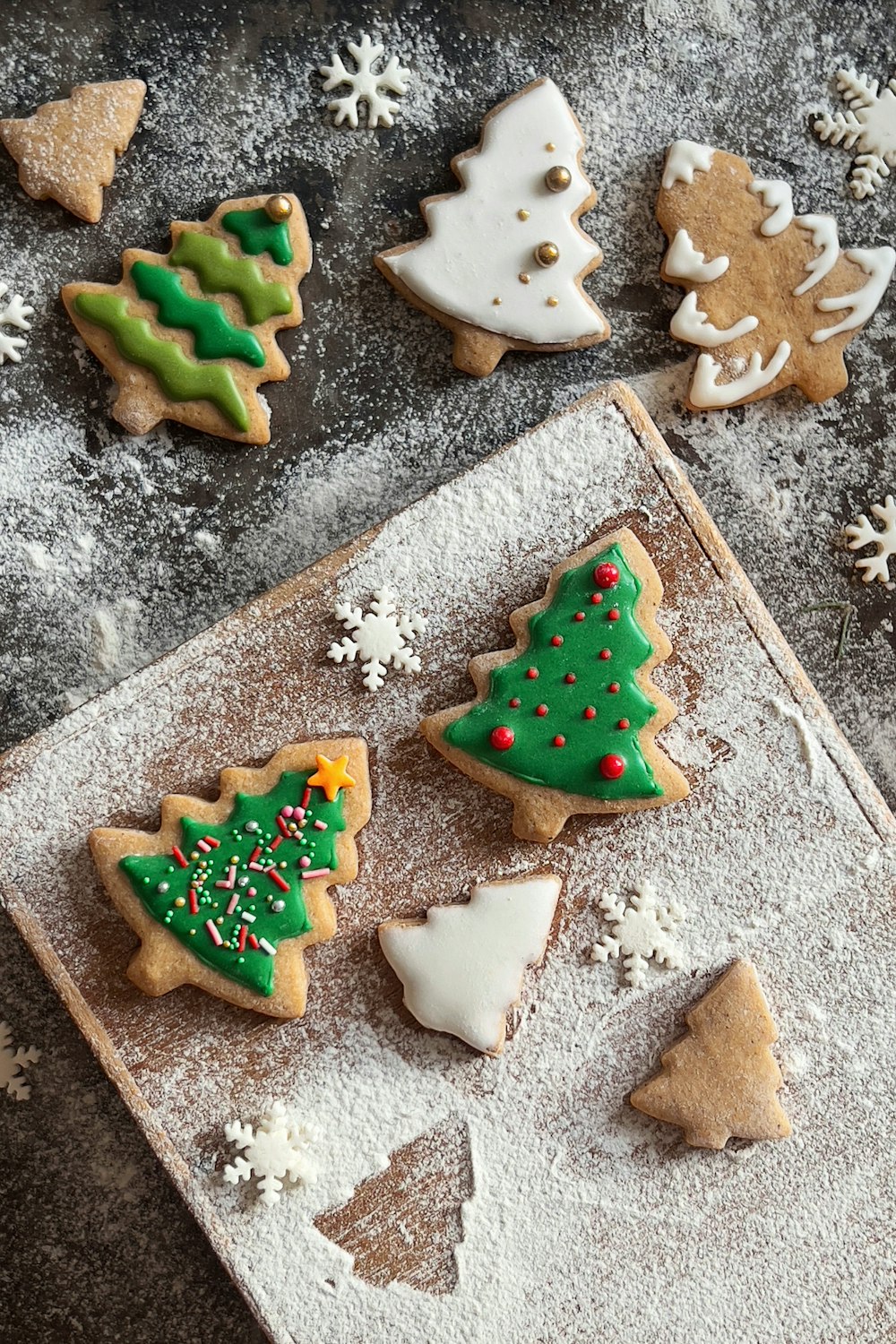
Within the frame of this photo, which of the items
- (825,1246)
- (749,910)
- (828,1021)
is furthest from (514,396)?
(825,1246)

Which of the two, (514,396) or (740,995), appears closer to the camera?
(740,995)

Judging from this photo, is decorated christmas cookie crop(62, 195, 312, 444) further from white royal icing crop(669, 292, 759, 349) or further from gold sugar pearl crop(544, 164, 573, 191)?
white royal icing crop(669, 292, 759, 349)

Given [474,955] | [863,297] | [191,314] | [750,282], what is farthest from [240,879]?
[863,297]

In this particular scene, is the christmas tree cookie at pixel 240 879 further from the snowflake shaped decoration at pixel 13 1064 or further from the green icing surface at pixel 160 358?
the green icing surface at pixel 160 358

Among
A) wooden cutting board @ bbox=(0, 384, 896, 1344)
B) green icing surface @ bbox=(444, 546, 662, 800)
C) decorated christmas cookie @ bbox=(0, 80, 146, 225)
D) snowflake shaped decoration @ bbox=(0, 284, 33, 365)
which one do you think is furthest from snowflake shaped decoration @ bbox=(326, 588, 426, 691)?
decorated christmas cookie @ bbox=(0, 80, 146, 225)

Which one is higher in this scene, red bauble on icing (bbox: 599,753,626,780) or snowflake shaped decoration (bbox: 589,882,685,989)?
red bauble on icing (bbox: 599,753,626,780)

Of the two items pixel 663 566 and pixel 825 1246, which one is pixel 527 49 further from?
pixel 825 1246
